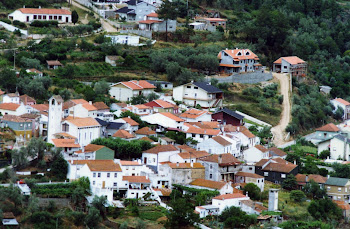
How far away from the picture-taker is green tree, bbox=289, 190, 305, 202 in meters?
47.0

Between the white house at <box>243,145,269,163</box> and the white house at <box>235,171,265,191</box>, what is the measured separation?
3513mm

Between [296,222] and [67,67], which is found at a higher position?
[67,67]

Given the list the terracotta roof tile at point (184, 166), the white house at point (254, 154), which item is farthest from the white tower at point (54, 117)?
the white house at point (254, 154)

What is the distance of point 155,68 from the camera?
64.5 metres

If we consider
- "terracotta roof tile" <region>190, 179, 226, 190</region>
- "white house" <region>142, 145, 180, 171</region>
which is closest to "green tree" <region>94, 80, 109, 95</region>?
"white house" <region>142, 145, 180, 171</region>

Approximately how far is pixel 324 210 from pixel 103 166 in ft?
41.4

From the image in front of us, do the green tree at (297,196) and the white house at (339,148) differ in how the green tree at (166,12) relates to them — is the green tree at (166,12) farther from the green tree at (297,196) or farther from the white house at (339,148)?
the green tree at (297,196)

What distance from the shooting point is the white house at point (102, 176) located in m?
43.1

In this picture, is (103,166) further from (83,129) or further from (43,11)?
(43,11)

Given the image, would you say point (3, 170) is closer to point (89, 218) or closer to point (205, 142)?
point (89, 218)

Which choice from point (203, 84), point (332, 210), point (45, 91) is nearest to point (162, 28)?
point (203, 84)

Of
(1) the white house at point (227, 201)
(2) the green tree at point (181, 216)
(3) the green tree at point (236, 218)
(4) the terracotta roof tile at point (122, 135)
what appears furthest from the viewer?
(4) the terracotta roof tile at point (122, 135)

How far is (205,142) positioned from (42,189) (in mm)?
12297

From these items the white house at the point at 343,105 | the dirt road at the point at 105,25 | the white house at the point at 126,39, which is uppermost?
the dirt road at the point at 105,25
